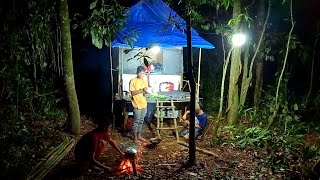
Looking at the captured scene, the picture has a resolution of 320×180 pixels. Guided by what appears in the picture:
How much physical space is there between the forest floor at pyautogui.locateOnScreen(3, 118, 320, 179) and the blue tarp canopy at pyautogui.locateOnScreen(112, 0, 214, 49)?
3.50 metres

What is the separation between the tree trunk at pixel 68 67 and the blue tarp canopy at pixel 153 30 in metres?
1.99

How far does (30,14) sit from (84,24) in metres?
1.43

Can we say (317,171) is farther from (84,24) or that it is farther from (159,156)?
(84,24)

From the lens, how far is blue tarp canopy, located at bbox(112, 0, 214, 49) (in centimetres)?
1116

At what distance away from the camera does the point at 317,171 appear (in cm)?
636

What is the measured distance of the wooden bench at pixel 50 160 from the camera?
6.56 meters

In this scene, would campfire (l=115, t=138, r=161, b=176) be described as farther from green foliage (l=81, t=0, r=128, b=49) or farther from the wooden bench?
green foliage (l=81, t=0, r=128, b=49)

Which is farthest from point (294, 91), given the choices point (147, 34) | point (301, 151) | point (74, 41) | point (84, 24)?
point (74, 41)

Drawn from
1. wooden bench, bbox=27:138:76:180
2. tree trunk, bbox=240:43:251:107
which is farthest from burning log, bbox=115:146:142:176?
tree trunk, bbox=240:43:251:107

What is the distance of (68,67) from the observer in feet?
30.5

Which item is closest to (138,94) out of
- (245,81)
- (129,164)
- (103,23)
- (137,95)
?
(137,95)

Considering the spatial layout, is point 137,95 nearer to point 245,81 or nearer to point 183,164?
point 183,164

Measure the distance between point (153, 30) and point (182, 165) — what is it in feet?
18.9

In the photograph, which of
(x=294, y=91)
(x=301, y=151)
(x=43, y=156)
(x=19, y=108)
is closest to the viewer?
(x=43, y=156)
